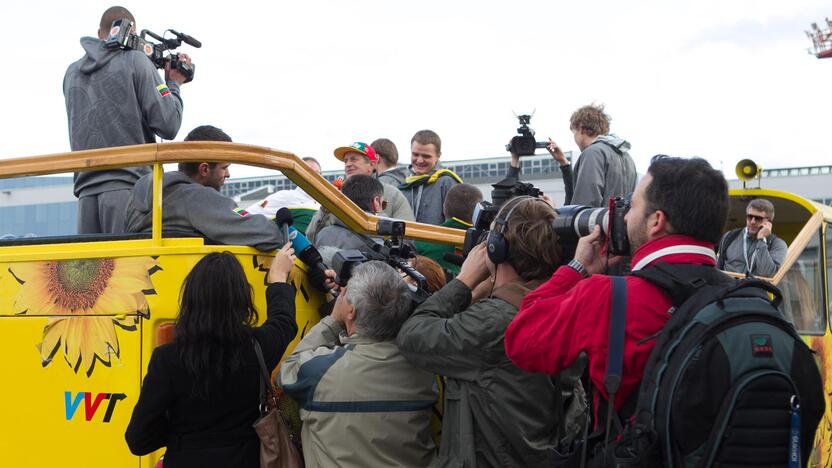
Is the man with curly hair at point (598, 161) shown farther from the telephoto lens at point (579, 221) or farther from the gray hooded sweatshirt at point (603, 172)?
the telephoto lens at point (579, 221)

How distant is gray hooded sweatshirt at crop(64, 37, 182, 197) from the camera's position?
525 centimetres

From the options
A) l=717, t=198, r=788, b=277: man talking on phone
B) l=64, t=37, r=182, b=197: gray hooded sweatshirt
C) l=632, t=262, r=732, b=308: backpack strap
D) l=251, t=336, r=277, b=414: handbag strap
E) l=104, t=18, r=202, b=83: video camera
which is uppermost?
l=104, t=18, r=202, b=83: video camera

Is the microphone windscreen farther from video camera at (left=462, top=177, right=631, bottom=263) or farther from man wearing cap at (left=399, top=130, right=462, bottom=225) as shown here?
man wearing cap at (left=399, top=130, right=462, bottom=225)

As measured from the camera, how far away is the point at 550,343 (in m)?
2.95

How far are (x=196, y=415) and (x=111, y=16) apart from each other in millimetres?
3053

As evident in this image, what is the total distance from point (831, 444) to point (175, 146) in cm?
575

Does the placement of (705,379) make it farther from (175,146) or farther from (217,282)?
(175,146)

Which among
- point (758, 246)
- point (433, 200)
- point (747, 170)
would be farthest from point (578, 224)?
point (747, 170)

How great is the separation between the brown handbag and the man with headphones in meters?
0.59

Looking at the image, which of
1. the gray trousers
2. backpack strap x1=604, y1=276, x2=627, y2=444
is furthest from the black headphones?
the gray trousers

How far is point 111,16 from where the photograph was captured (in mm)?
5535

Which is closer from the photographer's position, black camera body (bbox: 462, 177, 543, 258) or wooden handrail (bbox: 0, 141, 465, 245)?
wooden handrail (bbox: 0, 141, 465, 245)

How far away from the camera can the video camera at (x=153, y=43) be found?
5.25 meters

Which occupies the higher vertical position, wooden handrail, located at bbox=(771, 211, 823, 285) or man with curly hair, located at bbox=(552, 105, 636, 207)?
man with curly hair, located at bbox=(552, 105, 636, 207)
